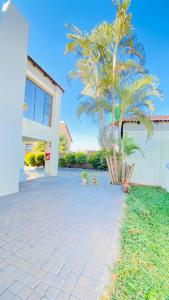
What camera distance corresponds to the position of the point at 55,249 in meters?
3.63

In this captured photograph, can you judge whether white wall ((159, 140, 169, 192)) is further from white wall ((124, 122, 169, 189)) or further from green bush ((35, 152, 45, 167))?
green bush ((35, 152, 45, 167))

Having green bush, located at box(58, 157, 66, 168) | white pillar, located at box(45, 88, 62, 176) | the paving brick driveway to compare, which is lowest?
the paving brick driveway

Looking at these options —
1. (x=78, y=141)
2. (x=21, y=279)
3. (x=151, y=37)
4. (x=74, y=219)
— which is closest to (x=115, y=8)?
(x=151, y=37)

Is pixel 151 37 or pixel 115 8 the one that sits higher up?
pixel 115 8

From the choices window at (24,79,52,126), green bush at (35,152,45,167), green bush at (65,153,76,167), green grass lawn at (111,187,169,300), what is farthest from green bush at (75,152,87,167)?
green grass lawn at (111,187,169,300)

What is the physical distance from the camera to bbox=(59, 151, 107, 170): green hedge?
21.5m

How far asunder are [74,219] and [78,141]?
142 feet

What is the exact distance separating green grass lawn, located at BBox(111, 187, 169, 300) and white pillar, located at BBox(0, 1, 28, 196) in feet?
18.4

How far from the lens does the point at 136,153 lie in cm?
1247

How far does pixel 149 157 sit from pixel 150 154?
0.22m

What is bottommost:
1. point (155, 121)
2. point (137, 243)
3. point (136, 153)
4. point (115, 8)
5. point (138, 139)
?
point (137, 243)

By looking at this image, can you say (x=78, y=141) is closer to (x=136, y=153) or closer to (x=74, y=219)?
(x=136, y=153)

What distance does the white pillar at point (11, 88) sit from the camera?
775 centimetres

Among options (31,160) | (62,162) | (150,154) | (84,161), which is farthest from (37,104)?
(31,160)
